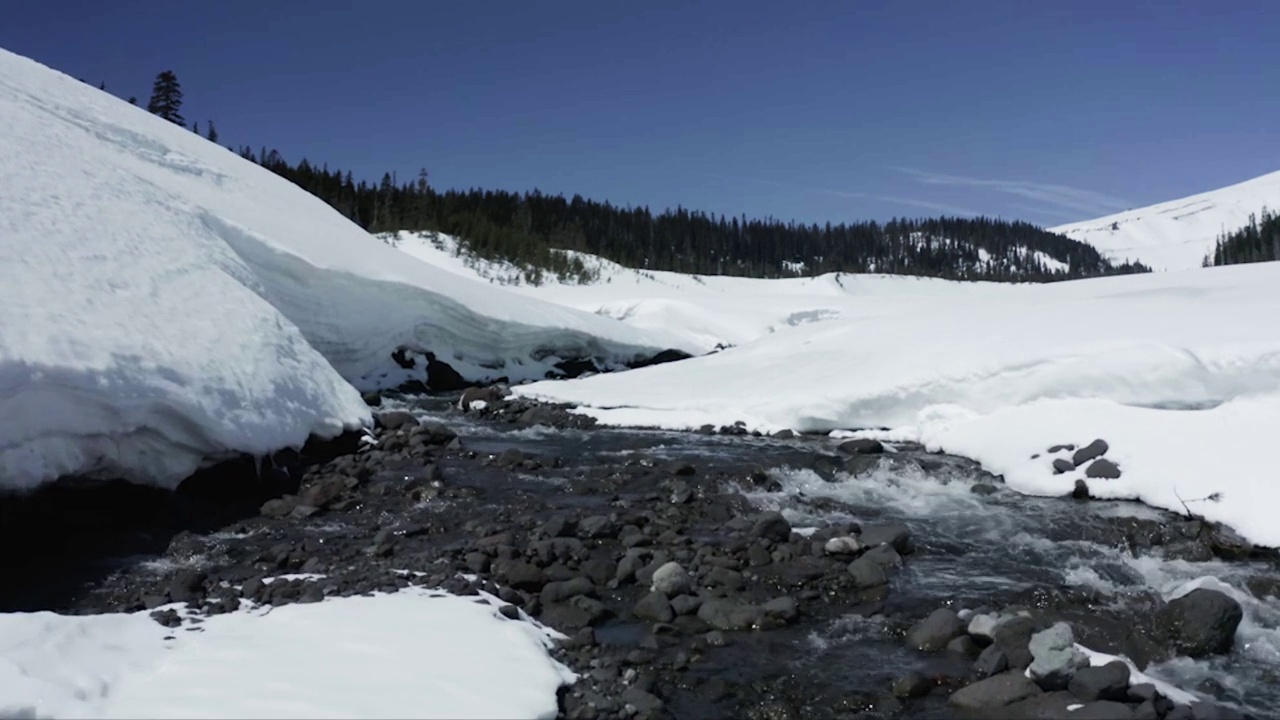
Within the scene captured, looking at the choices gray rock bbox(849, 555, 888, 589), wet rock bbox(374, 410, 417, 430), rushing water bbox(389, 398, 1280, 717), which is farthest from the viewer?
wet rock bbox(374, 410, 417, 430)

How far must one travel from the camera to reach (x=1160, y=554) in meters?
7.57

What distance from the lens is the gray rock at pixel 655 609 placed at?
5953mm

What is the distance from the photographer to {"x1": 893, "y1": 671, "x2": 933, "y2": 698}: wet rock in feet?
15.8

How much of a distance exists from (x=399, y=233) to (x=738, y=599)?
172 ft

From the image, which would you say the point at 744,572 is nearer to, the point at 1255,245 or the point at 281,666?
the point at 281,666

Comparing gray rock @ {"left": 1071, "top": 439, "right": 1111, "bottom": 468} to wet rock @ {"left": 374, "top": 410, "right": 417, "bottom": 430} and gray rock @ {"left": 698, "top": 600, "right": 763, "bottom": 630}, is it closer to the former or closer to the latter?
gray rock @ {"left": 698, "top": 600, "right": 763, "bottom": 630}

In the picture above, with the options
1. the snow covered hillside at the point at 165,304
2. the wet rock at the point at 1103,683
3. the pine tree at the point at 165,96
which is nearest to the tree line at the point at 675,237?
the pine tree at the point at 165,96

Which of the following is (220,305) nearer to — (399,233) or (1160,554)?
(1160,554)

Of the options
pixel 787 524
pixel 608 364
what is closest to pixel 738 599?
pixel 787 524

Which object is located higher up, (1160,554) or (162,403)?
(162,403)

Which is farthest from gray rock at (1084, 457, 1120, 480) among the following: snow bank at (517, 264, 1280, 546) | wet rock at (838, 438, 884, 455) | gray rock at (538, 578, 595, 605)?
gray rock at (538, 578, 595, 605)

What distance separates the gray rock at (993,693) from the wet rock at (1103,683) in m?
0.23

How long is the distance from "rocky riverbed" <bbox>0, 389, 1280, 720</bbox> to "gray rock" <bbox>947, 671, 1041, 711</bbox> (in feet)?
0.06

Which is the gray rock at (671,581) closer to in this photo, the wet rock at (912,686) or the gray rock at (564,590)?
the gray rock at (564,590)
